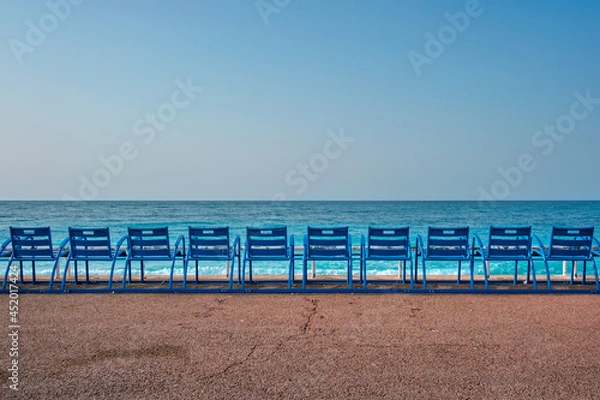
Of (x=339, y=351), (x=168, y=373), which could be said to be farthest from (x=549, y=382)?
(x=168, y=373)

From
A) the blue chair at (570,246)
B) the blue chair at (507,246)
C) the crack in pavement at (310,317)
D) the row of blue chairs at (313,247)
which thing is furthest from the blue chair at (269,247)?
the blue chair at (570,246)

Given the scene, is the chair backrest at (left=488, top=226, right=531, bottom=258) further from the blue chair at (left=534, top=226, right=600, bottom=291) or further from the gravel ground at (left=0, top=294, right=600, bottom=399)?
the gravel ground at (left=0, top=294, right=600, bottom=399)

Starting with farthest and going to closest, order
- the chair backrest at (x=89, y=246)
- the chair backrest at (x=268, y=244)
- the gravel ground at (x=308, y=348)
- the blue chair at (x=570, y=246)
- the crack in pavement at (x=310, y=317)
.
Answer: the chair backrest at (x=89, y=246) < the chair backrest at (x=268, y=244) < the blue chair at (x=570, y=246) < the crack in pavement at (x=310, y=317) < the gravel ground at (x=308, y=348)

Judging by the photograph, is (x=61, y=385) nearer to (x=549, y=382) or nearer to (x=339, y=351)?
(x=339, y=351)

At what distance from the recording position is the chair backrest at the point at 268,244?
814 centimetres

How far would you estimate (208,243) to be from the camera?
8.26 meters

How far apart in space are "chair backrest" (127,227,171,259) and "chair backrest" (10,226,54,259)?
1.42 metres

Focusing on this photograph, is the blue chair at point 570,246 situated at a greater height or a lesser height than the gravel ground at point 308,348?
greater

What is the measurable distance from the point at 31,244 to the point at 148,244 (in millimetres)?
2011

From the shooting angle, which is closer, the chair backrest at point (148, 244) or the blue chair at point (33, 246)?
the chair backrest at point (148, 244)

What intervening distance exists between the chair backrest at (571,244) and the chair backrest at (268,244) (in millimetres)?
4244

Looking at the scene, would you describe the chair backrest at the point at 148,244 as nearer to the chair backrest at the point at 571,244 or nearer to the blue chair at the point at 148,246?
the blue chair at the point at 148,246

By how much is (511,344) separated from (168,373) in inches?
132


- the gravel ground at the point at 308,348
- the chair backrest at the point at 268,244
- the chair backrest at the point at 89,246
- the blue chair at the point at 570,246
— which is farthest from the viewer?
the chair backrest at the point at 89,246
